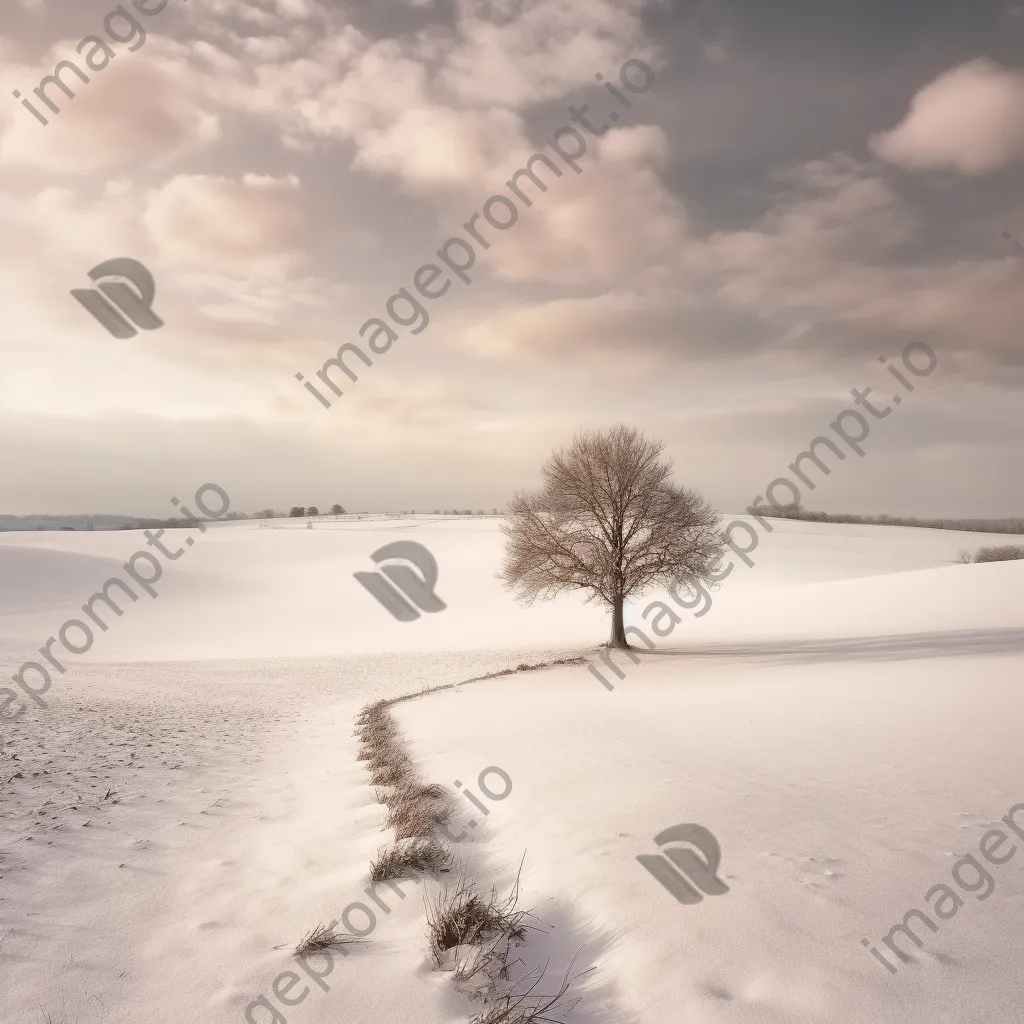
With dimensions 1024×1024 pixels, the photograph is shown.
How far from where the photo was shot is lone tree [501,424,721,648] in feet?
82.7

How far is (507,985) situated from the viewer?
388cm

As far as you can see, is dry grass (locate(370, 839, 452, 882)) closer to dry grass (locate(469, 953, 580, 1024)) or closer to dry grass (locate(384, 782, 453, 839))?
dry grass (locate(384, 782, 453, 839))

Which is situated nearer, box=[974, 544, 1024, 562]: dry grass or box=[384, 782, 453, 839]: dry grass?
box=[384, 782, 453, 839]: dry grass

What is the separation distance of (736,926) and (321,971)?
280 cm

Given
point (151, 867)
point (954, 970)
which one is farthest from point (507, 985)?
point (151, 867)

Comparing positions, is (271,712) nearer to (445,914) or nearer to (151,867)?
(151,867)

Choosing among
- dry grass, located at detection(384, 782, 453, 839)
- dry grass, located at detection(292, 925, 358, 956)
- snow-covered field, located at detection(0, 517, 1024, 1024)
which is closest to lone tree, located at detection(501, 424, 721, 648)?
snow-covered field, located at detection(0, 517, 1024, 1024)
